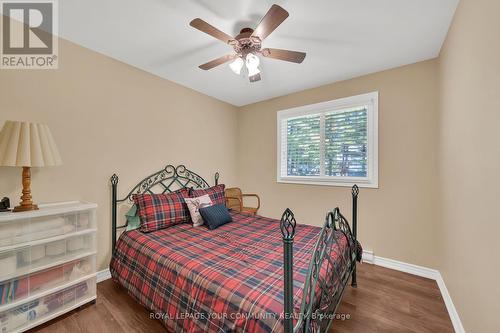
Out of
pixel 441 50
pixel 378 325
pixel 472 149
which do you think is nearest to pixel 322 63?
pixel 441 50

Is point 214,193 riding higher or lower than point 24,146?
lower

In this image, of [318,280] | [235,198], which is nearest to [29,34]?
[235,198]

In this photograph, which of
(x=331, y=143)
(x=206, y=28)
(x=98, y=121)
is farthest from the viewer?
(x=331, y=143)

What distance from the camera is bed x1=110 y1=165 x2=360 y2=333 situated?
3.56 ft

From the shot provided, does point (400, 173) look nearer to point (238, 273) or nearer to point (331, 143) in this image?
point (331, 143)

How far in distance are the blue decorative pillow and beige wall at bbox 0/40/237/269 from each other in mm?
1020

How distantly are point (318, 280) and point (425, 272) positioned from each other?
2048 millimetres

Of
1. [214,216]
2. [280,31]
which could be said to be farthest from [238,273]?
[280,31]

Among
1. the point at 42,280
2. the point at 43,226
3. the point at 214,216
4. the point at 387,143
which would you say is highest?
the point at 387,143

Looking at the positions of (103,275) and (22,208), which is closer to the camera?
(22,208)

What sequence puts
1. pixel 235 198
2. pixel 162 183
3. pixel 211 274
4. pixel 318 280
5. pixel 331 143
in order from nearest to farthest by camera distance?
pixel 318 280, pixel 211 274, pixel 162 183, pixel 331 143, pixel 235 198

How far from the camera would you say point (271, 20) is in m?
1.49

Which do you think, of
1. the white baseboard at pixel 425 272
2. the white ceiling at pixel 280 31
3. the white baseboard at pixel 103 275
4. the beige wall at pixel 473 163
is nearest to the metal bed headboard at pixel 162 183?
the white baseboard at pixel 103 275

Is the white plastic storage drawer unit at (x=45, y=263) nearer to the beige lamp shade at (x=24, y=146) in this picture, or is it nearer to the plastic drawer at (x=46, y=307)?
the plastic drawer at (x=46, y=307)
